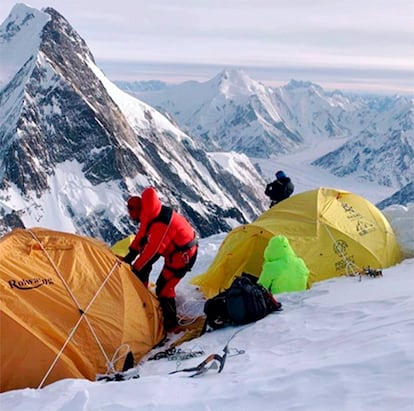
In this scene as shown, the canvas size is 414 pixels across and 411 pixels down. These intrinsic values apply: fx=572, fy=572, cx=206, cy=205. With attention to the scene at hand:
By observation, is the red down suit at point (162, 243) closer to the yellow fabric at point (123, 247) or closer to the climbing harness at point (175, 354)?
the climbing harness at point (175, 354)

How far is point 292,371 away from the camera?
5.68 m

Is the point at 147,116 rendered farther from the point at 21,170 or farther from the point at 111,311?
the point at 111,311

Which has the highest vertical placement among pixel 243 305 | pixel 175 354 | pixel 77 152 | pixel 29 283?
pixel 29 283

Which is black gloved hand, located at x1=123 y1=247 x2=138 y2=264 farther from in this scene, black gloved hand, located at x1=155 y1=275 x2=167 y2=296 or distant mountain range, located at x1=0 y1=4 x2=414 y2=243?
distant mountain range, located at x1=0 y1=4 x2=414 y2=243

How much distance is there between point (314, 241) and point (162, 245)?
3.89 metres

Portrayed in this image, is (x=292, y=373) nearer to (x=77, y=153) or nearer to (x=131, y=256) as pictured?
(x=131, y=256)

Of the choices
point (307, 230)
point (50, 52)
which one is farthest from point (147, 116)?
point (307, 230)

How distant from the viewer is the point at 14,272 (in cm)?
828

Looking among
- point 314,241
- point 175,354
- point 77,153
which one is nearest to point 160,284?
point 175,354

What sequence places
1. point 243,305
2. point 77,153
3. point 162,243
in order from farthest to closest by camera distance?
point 77,153
point 162,243
point 243,305

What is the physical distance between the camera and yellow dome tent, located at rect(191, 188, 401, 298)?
1230 cm

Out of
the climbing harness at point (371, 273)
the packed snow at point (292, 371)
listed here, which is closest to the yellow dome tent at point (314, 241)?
the climbing harness at point (371, 273)

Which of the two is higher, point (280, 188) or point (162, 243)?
point (162, 243)

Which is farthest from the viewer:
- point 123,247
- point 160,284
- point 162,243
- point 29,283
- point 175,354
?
point 123,247
